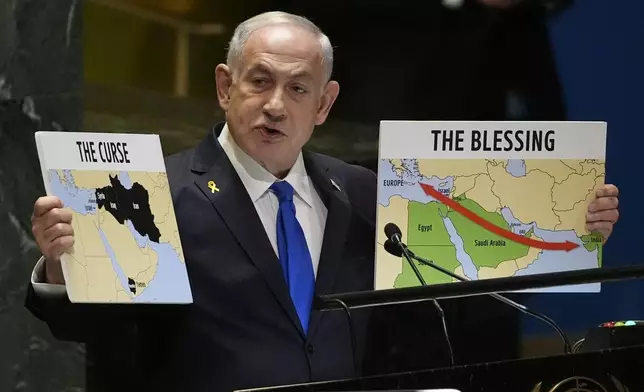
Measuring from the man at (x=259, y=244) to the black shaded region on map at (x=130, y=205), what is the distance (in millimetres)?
247

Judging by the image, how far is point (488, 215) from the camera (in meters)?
1.81

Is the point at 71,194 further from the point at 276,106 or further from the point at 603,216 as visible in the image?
the point at 603,216

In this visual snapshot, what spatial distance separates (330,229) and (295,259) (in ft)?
0.36

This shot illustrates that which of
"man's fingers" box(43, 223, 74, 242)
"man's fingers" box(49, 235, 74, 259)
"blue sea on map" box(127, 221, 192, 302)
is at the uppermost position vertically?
"man's fingers" box(43, 223, 74, 242)

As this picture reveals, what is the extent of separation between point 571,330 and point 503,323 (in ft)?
0.68

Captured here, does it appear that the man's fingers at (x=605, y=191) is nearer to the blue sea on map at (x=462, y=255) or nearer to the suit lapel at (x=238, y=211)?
the blue sea on map at (x=462, y=255)

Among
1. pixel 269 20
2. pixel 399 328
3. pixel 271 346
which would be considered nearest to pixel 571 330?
pixel 399 328

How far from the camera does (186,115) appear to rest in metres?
2.52

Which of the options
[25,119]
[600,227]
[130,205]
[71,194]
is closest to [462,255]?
[600,227]

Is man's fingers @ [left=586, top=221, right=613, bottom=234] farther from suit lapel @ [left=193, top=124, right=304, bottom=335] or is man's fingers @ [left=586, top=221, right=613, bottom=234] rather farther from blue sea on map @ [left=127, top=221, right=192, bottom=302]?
blue sea on map @ [left=127, top=221, right=192, bottom=302]

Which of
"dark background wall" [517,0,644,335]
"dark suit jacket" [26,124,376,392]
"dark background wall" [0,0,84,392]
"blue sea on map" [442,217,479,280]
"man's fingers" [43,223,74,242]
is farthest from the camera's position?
"dark background wall" [517,0,644,335]

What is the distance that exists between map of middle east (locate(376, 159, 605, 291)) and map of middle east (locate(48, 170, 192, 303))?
42 centimetres

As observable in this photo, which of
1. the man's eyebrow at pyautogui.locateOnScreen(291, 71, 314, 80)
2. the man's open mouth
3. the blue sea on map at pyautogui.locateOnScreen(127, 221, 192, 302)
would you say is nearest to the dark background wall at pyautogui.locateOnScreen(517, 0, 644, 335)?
the man's eyebrow at pyautogui.locateOnScreen(291, 71, 314, 80)

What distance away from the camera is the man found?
1948 mm
